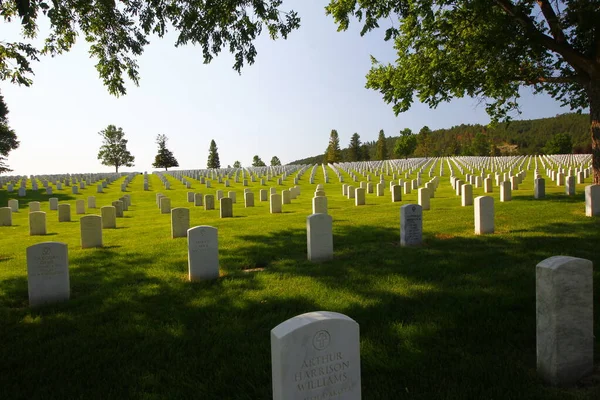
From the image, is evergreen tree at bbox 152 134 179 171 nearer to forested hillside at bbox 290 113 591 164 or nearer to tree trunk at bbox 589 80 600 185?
→ forested hillside at bbox 290 113 591 164

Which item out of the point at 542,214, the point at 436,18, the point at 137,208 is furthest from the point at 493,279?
the point at 137,208

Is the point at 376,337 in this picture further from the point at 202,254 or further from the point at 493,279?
the point at 202,254

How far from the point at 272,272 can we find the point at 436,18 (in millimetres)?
12364

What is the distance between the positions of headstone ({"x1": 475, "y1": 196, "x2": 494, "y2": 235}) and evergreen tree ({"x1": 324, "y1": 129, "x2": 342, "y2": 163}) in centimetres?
9305

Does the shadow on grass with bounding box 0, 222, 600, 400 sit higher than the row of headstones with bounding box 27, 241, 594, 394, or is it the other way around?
the row of headstones with bounding box 27, 241, 594, 394

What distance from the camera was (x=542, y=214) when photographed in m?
12.6

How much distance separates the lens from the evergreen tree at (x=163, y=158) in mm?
84688

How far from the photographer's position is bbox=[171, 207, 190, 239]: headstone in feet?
37.9

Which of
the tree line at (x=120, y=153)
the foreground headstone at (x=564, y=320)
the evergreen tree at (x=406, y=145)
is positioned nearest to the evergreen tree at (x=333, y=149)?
the evergreen tree at (x=406, y=145)

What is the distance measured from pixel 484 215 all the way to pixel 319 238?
4695mm

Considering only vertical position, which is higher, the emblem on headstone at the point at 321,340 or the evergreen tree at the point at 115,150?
the evergreen tree at the point at 115,150

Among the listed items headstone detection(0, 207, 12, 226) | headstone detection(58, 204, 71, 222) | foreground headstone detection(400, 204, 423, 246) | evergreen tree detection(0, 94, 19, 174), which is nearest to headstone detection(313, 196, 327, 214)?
foreground headstone detection(400, 204, 423, 246)

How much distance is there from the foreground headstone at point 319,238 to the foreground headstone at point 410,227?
6.54 feet

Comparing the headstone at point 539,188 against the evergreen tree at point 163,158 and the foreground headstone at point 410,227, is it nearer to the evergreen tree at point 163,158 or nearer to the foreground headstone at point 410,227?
the foreground headstone at point 410,227
